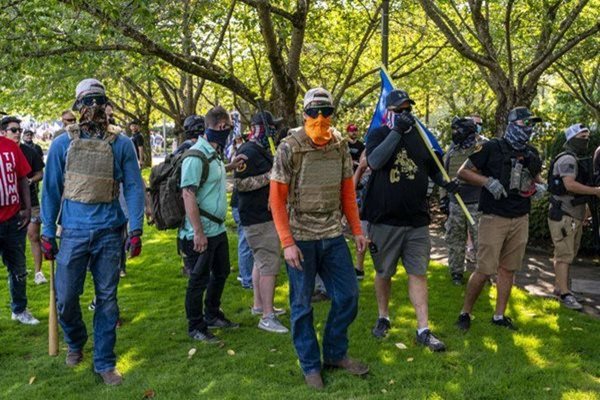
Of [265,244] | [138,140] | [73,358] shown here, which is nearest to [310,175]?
[265,244]

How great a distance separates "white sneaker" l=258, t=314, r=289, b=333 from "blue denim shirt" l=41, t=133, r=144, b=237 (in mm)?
1762

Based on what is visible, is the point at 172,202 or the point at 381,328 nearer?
the point at 172,202

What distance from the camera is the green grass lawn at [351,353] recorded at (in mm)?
4555

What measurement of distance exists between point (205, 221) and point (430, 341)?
2.13 m

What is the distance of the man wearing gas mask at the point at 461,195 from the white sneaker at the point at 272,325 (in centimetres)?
274

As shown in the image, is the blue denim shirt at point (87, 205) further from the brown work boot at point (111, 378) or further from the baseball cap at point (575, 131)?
the baseball cap at point (575, 131)

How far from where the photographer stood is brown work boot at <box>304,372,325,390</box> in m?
4.55

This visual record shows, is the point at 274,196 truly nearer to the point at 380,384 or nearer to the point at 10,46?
the point at 380,384

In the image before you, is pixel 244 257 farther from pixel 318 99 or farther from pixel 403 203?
pixel 318 99

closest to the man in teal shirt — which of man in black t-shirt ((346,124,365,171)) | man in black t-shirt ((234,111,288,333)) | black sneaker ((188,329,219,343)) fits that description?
black sneaker ((188,329,219,343))

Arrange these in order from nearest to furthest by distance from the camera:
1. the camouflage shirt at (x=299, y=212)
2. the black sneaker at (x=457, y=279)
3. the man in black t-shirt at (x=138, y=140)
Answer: the camouflage shirt at (x=299, y=212), the black sneaker at (x=457, y=279), the man in black t-shirt at (x=138, y=140)

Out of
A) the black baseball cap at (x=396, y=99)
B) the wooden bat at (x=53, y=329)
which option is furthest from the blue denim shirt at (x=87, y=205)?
the black baseball cap at (x=396, y=99)

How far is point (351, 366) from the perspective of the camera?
478 centimetres

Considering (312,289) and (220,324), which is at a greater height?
(312,289)
